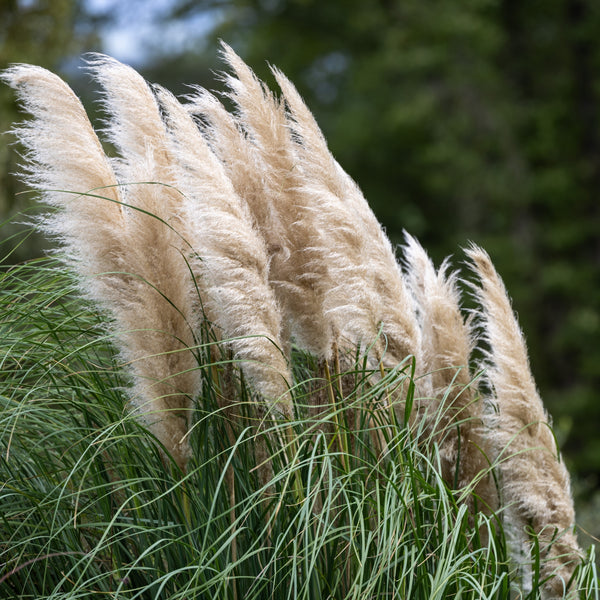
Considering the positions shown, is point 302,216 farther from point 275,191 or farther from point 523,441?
point 523,441

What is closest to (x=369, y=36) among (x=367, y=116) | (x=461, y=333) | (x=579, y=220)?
(x=367, y=116)

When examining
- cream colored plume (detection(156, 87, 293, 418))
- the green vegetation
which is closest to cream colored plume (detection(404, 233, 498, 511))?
the green vegetation

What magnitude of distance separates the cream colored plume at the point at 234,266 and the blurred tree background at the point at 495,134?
9681mm

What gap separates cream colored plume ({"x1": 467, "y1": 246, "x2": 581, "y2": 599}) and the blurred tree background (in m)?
8.90

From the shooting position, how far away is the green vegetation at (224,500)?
2303 mm

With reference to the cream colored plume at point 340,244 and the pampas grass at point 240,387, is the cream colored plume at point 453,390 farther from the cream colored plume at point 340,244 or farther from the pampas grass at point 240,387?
the cream colored plume at point 340,244

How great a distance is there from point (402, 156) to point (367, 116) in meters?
1.17

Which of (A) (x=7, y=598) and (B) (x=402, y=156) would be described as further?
(B) (x=402, y=156)

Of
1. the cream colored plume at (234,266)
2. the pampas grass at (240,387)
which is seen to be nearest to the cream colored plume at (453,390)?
the pampas grass at (240,387)

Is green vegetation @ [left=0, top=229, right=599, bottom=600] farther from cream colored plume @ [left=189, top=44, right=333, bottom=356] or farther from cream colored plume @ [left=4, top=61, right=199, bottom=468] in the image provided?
cream colored plume @ [left=189, top=44, right=333, bottom=356]

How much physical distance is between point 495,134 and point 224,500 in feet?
40.2

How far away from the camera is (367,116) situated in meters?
15.0

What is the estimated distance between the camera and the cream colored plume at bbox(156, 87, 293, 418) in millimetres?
2297

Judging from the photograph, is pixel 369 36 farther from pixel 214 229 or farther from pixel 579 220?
pixel 214 229
